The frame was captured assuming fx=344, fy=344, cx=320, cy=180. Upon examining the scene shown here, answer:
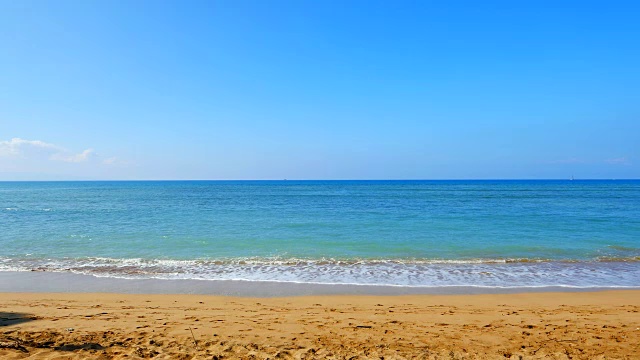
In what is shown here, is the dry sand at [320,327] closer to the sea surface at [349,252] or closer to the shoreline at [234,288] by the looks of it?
the shoreline at [234,288]

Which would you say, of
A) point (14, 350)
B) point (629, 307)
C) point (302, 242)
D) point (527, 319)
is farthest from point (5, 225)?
point (629, 307)

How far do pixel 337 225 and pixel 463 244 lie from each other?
29.3 ft

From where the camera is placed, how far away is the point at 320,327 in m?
6.78

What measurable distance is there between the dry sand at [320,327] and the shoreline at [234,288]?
66 centimetres

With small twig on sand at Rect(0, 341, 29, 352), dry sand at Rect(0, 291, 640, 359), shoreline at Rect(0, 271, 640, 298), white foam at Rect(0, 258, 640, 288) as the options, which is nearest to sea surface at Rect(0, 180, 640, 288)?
white foam at Rect(0, 258, 640, 288)

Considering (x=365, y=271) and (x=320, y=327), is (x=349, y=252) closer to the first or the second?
(x=365, y=271)

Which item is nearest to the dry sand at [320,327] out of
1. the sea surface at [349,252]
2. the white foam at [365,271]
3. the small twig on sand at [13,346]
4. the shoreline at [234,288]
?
the small twig on sand at [13,346]

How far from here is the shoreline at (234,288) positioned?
1000cm

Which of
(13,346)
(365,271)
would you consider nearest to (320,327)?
(13,346)

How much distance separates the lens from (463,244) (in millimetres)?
17000

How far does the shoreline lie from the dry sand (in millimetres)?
659

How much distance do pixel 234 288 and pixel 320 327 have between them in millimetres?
4500

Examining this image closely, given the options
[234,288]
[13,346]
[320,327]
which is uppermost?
[13,346]

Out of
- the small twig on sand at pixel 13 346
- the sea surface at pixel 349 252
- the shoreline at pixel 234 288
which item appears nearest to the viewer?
the small twig on sand at pixel 13 346
